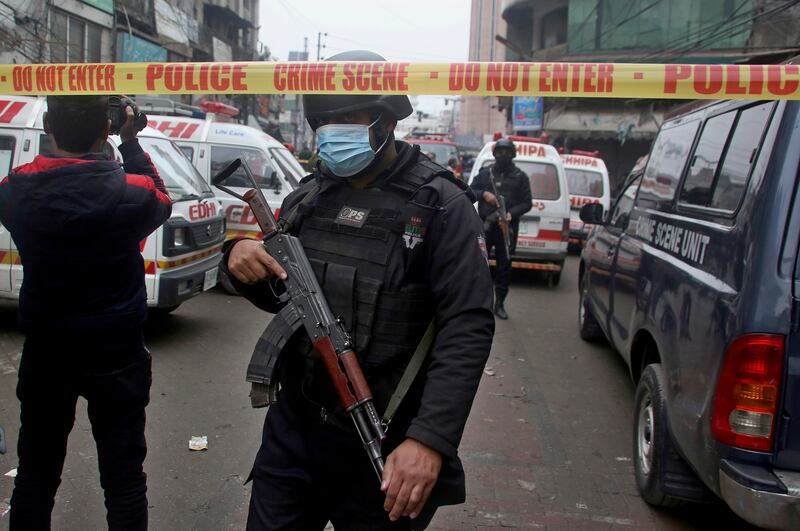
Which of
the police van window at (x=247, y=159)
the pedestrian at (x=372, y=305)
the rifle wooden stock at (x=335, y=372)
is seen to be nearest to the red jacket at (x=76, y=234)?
the pedestrian at (x=372, y=305)

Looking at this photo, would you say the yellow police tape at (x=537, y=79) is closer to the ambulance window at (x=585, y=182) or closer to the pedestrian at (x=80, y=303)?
the pedestrian at (x=80, y=303)

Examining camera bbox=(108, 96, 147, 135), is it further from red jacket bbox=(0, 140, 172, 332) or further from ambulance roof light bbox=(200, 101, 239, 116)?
ambulance roof light bbox=(200, 101, 239, 116)

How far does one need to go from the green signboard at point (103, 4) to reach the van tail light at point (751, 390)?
1943 cm

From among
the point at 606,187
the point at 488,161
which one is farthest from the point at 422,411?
the point at 606,187

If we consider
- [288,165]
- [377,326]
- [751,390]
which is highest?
[288,165]

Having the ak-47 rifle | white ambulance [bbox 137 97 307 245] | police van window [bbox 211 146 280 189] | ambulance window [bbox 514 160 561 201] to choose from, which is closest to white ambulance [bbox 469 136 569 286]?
ambulance window [bbox 514 160 561 201]

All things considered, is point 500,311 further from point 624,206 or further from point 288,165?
point 288,165

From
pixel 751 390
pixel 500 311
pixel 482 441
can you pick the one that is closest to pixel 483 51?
pixel 500 311

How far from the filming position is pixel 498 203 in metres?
7.65

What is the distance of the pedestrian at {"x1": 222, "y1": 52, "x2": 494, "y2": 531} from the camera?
180 centimetres

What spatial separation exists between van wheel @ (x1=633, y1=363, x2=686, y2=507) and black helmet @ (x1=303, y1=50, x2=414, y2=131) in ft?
6.91

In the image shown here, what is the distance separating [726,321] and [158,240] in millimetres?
4683

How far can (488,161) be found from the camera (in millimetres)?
10078

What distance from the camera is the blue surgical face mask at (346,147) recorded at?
1.92 m
